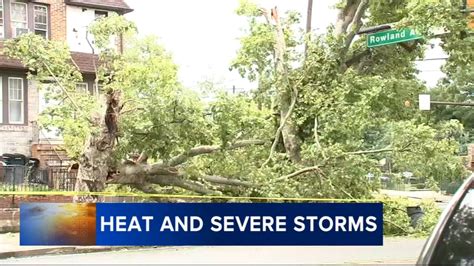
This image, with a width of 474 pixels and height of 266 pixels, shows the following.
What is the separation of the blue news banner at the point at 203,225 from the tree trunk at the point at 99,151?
6.27ft

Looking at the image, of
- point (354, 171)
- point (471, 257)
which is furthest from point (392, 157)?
point (471, 257)

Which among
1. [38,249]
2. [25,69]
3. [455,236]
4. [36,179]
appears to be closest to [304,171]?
[38,249]

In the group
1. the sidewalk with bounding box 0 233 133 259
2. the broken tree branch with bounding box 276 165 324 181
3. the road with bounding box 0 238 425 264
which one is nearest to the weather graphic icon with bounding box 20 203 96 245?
the sidewalk with bounding box 0 233 133 259

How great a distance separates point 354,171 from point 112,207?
4404 millimetres

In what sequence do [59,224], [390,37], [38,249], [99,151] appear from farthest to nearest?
[390,37]
[99,151]
[38,249]
[59,224]

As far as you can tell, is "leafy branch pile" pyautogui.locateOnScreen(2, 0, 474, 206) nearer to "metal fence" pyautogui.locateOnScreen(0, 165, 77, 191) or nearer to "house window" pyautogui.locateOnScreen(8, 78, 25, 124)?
"metal fence" pyautogui.locateOnScreen(0, 165, 77, 191)

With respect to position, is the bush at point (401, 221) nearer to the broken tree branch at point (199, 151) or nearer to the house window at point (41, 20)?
the broken tree branch at point (199, 151)

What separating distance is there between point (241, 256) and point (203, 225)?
0.66m

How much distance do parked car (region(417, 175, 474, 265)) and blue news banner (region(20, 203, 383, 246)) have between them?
17.9ft

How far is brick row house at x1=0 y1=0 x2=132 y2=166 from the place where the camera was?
Result: 63.8 feet

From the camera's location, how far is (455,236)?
263 centimetres

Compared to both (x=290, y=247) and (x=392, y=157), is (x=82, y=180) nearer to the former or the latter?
(x=290, y=247)

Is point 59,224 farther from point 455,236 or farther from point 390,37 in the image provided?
point 390,37

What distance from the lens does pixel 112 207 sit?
27.7 ft
